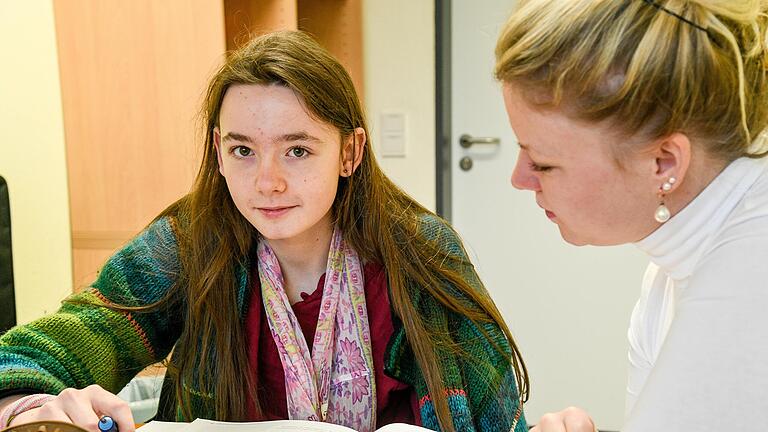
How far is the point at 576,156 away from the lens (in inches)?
29.7

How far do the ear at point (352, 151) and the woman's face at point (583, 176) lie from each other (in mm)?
419

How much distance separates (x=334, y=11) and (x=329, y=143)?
1472mm

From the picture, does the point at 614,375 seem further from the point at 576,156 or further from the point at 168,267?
the point at 576,156

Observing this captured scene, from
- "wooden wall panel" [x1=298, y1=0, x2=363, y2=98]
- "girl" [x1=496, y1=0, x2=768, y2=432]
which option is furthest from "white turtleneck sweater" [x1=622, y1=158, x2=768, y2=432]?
"wooden wall panel" [x1=298, y1=0, x2=363, y2=98]

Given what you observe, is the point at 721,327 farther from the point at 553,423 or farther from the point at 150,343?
the point at 150,343

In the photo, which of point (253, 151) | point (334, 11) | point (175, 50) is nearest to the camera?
point (253, 151)

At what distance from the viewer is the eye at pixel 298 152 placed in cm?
110

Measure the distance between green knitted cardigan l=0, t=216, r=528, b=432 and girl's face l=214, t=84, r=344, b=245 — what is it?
16 centimetres

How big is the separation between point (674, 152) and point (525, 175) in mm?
152

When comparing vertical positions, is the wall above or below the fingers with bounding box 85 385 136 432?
above

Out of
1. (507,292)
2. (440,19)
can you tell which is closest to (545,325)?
(507,292)

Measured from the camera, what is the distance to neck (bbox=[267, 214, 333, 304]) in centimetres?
122

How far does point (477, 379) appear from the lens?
1133mm

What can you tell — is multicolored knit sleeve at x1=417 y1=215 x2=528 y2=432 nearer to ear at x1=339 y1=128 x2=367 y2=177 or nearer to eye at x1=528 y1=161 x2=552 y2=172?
ear at x1=339 y1=128 x2=367 y2=177
